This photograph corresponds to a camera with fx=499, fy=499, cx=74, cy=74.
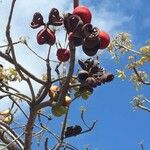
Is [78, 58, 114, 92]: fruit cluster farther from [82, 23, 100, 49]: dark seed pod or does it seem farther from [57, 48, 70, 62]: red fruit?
[82, 23, 100, 49]: dark seed pod

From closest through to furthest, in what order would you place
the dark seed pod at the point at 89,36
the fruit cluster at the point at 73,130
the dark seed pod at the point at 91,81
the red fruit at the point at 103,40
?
the dark seed pod at the point at 89,36 < the red fruit at the point at 103,40 < the dark seed pod at the point at 91,81 < the fruit cluster at the point at 73,130

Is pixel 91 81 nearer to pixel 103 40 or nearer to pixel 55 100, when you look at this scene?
pixel 103 40

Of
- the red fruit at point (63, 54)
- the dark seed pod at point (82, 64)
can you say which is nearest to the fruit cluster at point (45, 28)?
the red fruit at point (63, 54)

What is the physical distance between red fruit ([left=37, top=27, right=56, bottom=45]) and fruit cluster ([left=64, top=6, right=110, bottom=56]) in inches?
19.4

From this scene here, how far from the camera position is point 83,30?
3.11 m

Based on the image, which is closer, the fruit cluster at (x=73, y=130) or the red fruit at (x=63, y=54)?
the red fruit at (x=63, y=54)

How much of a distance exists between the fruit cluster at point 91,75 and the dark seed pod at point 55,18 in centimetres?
39

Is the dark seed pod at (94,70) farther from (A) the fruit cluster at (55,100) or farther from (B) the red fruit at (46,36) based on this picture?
(A) the fruit cluster at (55,100)

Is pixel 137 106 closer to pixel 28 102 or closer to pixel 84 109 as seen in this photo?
pixel 84 109

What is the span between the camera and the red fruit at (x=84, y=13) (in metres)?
3.16

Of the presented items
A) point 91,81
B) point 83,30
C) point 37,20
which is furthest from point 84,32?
point 37,20

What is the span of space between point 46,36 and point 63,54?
0.20 meters

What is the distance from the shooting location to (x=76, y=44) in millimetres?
3119

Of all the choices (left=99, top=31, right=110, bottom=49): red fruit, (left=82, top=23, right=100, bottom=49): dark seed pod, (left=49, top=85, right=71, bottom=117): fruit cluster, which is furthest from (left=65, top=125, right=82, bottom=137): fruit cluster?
(left=82, top=23, right=100, bottom=49): dark seed pod
